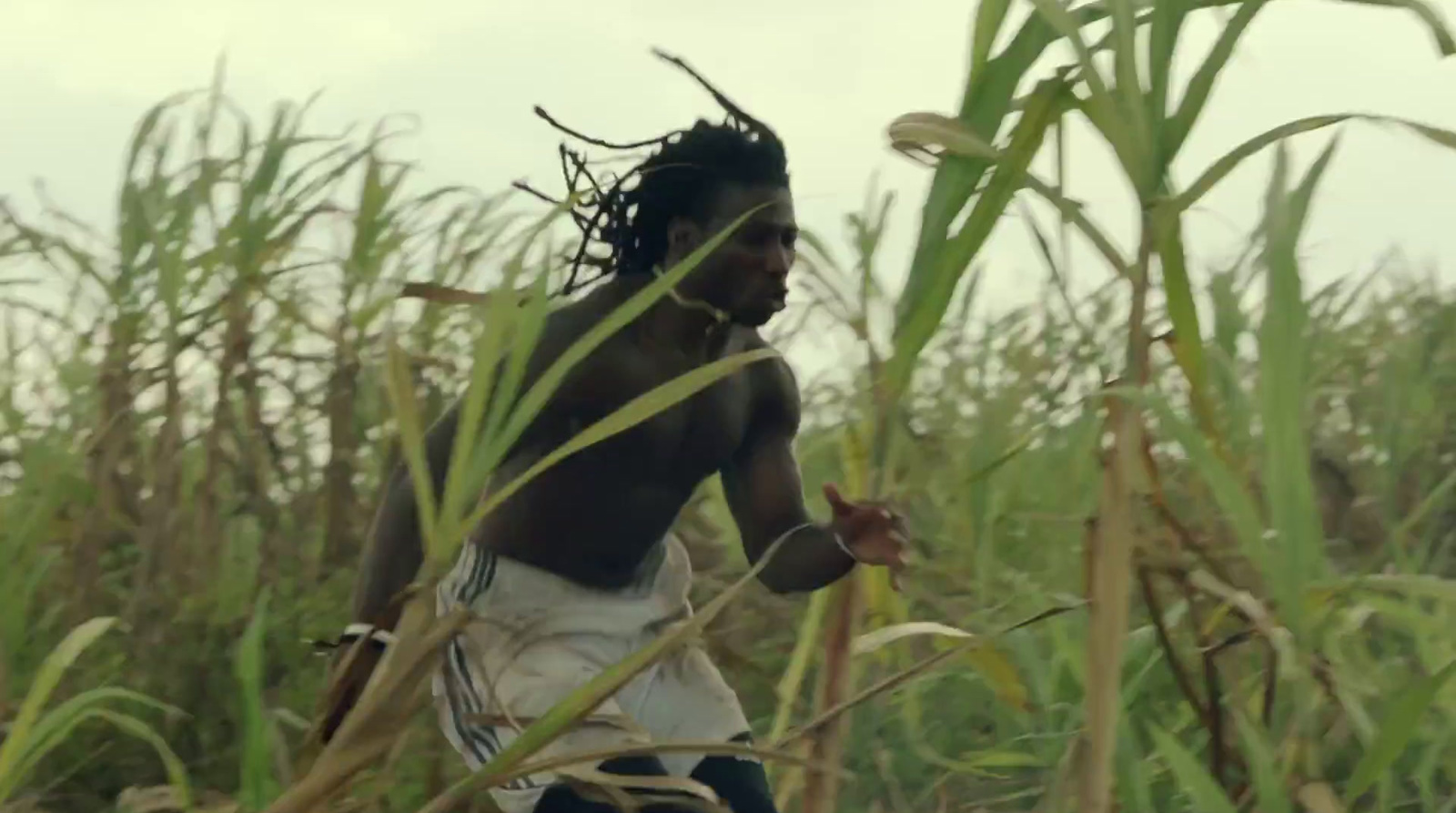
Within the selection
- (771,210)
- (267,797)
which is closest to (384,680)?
(267,797)

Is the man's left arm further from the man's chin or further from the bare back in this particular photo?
the man's chin

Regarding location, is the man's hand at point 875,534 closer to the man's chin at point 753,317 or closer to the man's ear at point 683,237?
the man's chin at point 753,317

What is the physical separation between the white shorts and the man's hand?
31 cm

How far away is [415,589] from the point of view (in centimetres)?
120

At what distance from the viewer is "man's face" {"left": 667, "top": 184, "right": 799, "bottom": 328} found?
65.7 inches

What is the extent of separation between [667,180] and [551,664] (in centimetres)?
48

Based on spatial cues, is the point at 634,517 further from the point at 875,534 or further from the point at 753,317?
the point at 875,534

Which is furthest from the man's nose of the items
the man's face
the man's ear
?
the man's ear

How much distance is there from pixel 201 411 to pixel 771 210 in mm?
1263

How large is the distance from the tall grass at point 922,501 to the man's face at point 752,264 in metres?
0.03

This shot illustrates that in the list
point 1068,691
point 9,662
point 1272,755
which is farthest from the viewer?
point 9,662

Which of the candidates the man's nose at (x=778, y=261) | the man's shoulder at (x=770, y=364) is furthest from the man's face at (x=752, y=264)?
the man's shoulder at (x=770, y=364)

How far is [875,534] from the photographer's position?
57.7 inches

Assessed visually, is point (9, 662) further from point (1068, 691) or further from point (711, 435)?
point (1068, 691)
